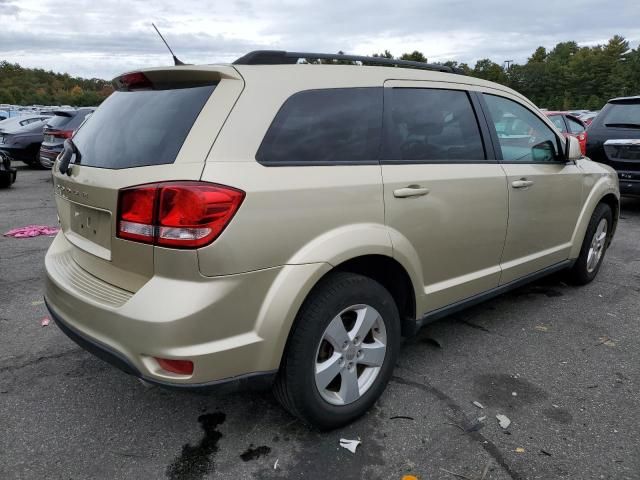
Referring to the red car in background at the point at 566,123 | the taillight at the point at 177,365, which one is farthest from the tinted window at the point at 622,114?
the taillight at the point at 177,365

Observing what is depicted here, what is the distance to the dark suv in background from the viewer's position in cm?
740

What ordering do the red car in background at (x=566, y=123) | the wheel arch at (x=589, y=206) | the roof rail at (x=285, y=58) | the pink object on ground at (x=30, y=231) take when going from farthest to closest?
1. the red car in background at (x=566, y=123)
2. the pink object on ground at (x=30, y=231)
3. the wheel arch at (x=589, y=206)
4. the roof rail at (x=285, y=58)

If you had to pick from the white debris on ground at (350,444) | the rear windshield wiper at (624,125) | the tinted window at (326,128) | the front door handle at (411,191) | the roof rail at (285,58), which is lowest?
the white debris on ground at (350,444)

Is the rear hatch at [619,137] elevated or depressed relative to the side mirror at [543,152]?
depressed

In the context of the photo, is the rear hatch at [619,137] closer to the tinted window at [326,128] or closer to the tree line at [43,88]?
the tinted window at [326,128]

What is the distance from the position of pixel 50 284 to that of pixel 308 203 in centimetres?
144

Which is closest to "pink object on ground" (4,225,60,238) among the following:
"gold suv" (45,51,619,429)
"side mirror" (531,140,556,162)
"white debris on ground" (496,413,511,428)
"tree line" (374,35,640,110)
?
"gold suv" (45,51,619,429)

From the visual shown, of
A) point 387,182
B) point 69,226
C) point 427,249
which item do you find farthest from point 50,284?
point 427,249

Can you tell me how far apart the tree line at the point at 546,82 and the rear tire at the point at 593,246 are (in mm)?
64606

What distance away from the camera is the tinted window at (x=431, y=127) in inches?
108

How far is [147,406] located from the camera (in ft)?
8.91

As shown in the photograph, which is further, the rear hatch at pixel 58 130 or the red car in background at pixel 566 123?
the rear hatch at pixel 58 130

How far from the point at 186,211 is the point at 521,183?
2.38m

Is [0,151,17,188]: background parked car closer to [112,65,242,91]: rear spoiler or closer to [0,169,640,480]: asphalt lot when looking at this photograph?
[0,169,640,480]: asphalt lot
